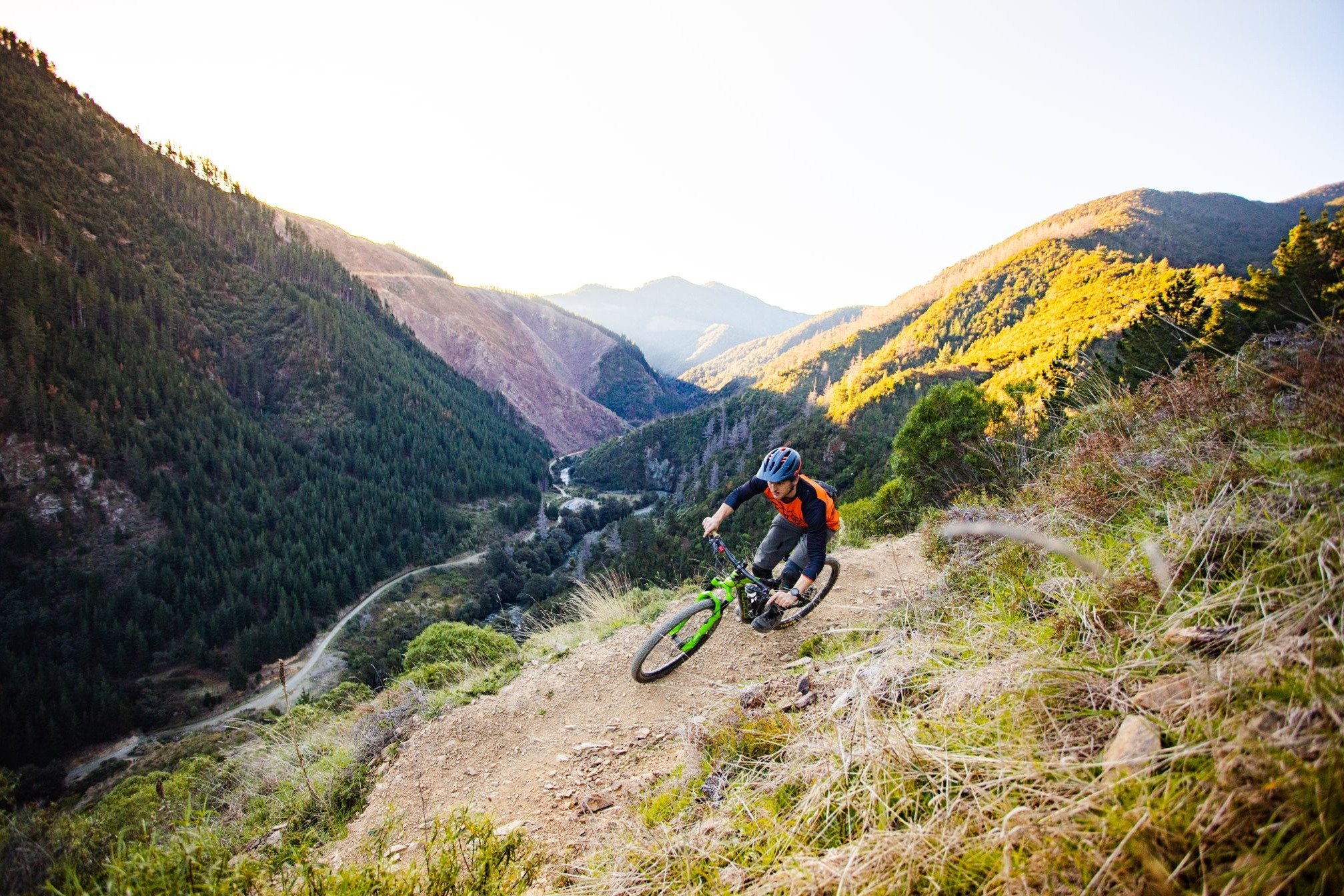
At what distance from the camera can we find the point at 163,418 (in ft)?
165

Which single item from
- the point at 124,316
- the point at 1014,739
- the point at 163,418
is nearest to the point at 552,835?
the point at 1014,739

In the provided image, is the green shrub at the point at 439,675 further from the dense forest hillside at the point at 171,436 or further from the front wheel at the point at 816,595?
the dense forest hillside at the point at 171,436

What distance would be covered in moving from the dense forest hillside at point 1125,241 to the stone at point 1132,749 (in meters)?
66.3

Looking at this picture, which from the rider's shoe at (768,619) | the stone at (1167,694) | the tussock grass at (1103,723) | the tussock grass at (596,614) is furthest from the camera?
the tussock grass at (596,614)

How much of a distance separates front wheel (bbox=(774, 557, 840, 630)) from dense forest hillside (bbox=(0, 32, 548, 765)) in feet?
147

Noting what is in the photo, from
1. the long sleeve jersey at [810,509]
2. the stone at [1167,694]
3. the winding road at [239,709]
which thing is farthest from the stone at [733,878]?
the winding road at [239,709]

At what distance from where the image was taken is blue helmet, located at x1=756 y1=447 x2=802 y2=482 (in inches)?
175

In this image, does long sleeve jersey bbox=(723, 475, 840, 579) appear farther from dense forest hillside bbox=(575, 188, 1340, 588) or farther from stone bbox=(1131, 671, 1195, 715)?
stone bbox=(1131, 671, 1195, 715)

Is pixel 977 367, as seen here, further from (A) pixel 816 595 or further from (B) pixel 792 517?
(B) pixel 792 517

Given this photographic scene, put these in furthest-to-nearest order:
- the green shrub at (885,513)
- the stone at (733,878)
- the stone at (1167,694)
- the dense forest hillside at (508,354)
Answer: the dense forest hillside at (508,354) → the green shrub at (885,513) → the stone at (733,878) → the stone at (1167,694)

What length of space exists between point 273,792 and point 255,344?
87.3 meters

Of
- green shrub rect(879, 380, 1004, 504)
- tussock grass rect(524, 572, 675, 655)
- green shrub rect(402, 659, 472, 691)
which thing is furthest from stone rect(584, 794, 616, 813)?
green shrub rect(879, 380, 1004, 504)

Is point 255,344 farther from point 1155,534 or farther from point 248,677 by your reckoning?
point 1155,534

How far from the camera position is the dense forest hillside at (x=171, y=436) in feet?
118
